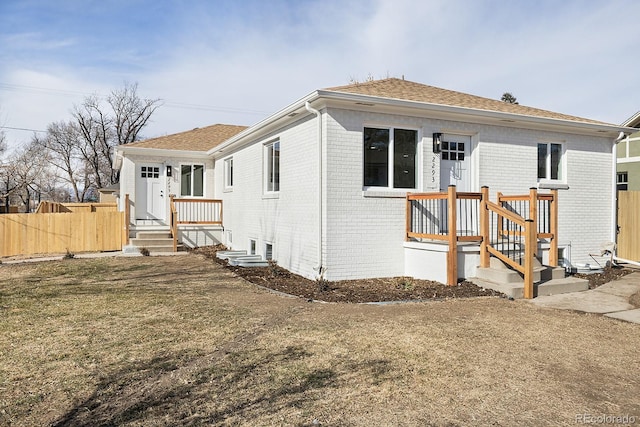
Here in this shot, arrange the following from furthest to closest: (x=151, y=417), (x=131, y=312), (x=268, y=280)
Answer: (x=268, y=280) → (x=131, y=312) → (x=151, y=417)

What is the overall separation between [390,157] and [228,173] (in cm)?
758

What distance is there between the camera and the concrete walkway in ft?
20.3

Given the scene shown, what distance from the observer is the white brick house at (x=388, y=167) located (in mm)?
8227

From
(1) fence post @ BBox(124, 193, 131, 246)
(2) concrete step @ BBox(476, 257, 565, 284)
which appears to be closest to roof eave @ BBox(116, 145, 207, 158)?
(1) fence post @ BBox(124, 193, 131, 246)

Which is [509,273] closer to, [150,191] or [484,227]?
[484,227]

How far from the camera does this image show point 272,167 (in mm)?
11117

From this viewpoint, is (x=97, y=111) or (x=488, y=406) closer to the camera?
(x=488, y=406)

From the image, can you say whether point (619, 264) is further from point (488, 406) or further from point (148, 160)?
point (148, 160)

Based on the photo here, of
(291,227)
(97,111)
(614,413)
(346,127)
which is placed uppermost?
(97,111)

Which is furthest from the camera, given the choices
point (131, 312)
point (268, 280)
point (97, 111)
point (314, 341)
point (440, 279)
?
point (97, 111)

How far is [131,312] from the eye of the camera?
6.04m

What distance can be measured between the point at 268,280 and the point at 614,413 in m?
6.43

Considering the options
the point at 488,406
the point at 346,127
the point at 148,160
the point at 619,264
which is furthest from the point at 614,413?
the point at 148,160

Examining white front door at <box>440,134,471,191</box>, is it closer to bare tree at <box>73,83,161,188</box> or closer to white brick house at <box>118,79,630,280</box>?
white brick house at <box>118,79,630,280</box>
